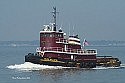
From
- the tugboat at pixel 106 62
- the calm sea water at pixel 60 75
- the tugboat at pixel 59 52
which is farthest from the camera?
the tugboat at pixel 106 62

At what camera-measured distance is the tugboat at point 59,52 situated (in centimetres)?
6606

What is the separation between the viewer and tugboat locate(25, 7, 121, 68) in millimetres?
66062

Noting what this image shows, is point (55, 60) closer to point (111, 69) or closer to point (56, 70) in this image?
point (56, 70)

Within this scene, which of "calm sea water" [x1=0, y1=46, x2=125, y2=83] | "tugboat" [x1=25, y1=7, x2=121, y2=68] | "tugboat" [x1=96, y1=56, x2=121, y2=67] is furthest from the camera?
"tugboat" [x1=96, y1=56, x2=121, y2=67]

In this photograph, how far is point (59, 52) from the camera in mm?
66500

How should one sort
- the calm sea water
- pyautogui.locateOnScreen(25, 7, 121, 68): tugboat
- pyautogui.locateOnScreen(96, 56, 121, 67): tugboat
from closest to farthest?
the calm sea water, pyautogui.locateOnScreen(25, 7, 121, 68): tugboat, pyautogui.locateOnScreen(96, 56, 121, 67): tugboat

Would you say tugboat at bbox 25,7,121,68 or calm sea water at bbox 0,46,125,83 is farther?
tugboat at bbox 25,7,121,68

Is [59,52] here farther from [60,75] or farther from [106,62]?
[106,62]

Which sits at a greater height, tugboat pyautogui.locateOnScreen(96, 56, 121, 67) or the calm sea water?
tugboat pyautogui.locateOnScreen(96, 56, 121, 67)

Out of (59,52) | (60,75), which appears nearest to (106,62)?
(59,52)

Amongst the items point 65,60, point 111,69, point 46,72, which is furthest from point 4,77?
point 111,69

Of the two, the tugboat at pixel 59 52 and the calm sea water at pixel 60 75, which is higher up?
the tugboat at pixel 59 52

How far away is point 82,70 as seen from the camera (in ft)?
218

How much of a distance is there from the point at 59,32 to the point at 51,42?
182 cm
